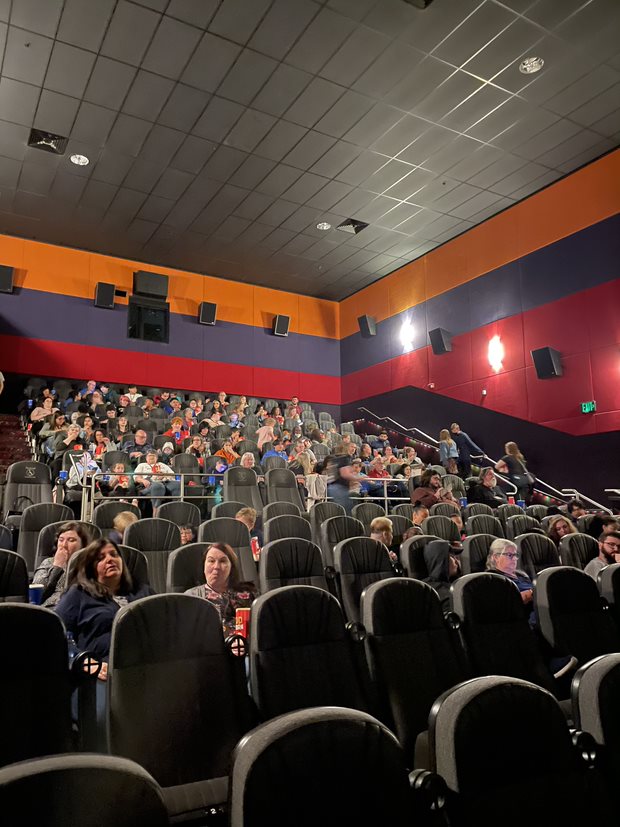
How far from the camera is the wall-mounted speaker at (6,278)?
425 inches

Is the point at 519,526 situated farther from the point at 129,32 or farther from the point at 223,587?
the point at 129,32

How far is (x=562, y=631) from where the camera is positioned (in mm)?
3086

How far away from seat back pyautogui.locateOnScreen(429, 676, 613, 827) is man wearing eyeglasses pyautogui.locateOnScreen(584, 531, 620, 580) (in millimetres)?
3115

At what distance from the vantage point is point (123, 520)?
15.4ft

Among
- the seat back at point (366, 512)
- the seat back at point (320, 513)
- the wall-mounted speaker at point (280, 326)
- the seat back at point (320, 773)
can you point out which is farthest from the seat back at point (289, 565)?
the wall-mounted speaker at point (280, 326)

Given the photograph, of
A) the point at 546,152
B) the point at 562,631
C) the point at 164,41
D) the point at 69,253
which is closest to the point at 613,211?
the point at 546,152

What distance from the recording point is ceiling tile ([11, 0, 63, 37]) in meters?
5.96

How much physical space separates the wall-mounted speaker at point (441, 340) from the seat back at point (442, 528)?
604cm

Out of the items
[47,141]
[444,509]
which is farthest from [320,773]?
[47,141]

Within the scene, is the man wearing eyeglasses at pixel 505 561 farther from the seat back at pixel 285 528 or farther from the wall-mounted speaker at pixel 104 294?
the wall-mounted speaker at pixel 104 294

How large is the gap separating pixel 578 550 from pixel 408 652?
2892 mm

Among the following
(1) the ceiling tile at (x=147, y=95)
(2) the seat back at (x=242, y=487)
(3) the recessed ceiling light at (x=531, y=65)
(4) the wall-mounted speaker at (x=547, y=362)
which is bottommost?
(2) the seat back at (x=242, y=487)

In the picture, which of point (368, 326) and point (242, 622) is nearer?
point (242, 622)

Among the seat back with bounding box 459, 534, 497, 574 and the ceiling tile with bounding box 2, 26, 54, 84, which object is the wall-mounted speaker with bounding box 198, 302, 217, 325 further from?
the seat back with bounding box 459, 534, 497, 574
